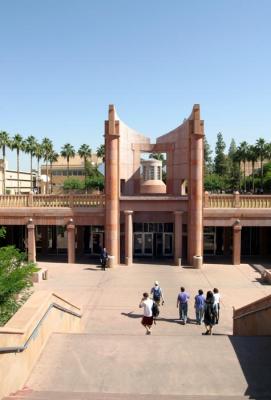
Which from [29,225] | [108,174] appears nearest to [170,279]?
[108,174]

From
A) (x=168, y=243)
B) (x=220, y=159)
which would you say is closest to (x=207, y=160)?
(x=220, y=159)

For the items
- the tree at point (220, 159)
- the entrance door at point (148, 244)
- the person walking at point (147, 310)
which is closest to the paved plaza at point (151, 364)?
the person walking at point (147, 310)

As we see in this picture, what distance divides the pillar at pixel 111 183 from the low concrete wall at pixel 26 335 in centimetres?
1491

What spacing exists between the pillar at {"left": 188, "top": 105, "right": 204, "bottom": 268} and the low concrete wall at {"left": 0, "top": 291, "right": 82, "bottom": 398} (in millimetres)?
15883

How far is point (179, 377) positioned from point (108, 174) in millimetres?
18828

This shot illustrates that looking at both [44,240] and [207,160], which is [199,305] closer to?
[44,240]

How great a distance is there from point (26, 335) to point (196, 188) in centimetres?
1933

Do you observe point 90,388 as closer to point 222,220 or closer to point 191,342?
point 191,342

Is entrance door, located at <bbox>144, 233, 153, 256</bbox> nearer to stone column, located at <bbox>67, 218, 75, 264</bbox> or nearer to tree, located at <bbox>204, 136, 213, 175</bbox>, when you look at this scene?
stone column, located at <bbox>67, 218, 75, 264</bbox>

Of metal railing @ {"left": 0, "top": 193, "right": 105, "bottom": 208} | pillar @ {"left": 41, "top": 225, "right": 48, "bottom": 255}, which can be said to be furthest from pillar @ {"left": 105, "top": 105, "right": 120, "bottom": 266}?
pillar @ {"left": 41, "top": 225, "right": 48, "bottom": 255}

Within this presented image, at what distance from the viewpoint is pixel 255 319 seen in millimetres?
12023

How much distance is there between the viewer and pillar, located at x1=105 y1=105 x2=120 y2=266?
25.9 metres

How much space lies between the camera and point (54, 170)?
124625 millimetres

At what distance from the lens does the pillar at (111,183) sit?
25.9 metres
